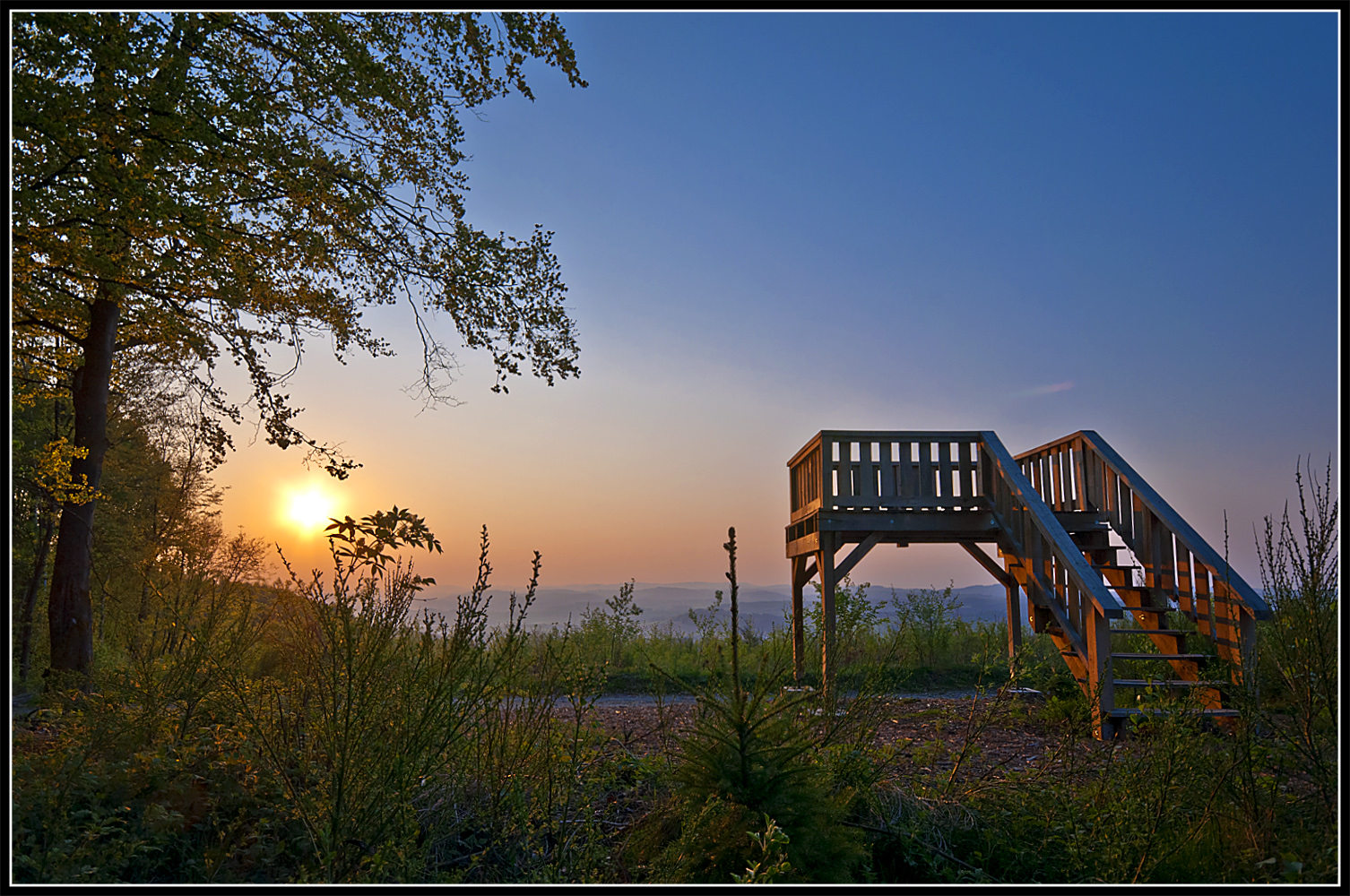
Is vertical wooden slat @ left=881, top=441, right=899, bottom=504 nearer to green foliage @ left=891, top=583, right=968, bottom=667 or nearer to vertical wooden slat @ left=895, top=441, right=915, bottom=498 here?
vertical wooden slat @ left=895, top=441, right=915, bottom=498

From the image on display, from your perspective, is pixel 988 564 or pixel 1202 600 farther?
pixel 988 564

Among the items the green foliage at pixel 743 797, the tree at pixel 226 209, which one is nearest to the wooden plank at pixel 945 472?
the tree at pixel 226 209

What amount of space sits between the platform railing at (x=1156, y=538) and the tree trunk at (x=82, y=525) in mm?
10041

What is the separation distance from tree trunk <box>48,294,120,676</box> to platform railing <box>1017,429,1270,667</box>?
10.0m

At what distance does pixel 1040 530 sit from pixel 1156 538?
44.8 inches

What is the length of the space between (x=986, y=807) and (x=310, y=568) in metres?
3.34

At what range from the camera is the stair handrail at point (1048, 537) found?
266 inches

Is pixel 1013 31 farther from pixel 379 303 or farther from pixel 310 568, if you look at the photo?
pixel 379 303

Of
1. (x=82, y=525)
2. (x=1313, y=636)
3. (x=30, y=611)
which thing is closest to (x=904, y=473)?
(x=1313, y=636)

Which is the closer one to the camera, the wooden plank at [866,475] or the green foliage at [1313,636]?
the green foliage at [1313,636]

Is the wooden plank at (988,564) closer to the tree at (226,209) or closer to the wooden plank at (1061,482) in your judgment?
the wooden plank at (1061,482)

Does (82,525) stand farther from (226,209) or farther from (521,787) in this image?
(521,787)

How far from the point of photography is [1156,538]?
26.0 ft

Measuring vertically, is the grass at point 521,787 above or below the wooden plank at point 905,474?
below
